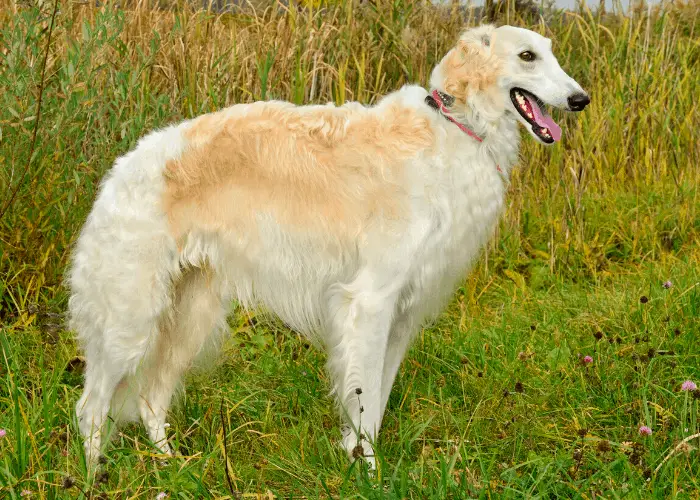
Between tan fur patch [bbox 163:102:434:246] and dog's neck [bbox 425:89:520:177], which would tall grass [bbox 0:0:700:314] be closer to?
tan fur patch [bbox 163:102:434:246]

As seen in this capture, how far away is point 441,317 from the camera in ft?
14.2

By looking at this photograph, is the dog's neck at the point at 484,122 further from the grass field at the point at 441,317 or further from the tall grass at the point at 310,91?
the tall grass at the point at 310,91

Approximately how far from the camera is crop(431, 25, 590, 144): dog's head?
3115 millimetres

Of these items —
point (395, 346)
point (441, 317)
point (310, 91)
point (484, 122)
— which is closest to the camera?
point (484, 122)

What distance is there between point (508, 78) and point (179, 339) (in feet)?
5.44

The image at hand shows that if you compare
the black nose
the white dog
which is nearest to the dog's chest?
the white dog

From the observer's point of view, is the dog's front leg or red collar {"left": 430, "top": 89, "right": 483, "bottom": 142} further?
red collar {"left": 430, "top": 89, "right": 483, "bottom": 142}

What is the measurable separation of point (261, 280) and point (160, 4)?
298 cm

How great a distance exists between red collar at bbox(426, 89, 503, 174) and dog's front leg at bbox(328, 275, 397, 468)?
65 centimetres

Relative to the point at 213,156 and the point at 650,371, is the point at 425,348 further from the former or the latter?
the point at 213,156

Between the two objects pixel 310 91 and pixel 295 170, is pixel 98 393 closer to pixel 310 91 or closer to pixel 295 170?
pixel 295 170

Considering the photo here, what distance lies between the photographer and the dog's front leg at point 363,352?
3.05 m

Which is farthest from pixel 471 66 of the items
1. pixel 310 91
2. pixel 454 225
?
pixel 310 91

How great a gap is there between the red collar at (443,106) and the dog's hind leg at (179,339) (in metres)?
1.09
